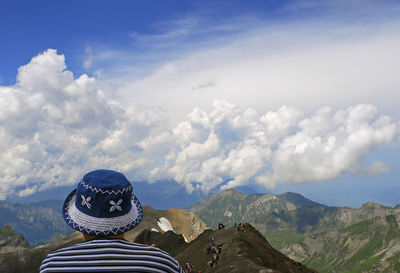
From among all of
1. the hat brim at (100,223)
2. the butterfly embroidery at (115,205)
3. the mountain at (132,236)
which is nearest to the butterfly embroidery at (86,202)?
the hat brim at (100,223)

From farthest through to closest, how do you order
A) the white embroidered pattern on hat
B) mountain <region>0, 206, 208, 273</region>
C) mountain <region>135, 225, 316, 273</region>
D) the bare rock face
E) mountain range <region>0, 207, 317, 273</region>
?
A: 1. the bare rock face
2. mountain <region>0, 206, 208, 273</region>
3. mountain range <region>0, 207, 317, 273</region>
4. mountain <region>135, 225, 316, 273</region>
5. the white embroidered pattern on hat

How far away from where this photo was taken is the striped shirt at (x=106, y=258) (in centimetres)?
485

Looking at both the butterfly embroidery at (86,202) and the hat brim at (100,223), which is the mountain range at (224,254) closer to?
the hat brim at (100,223)

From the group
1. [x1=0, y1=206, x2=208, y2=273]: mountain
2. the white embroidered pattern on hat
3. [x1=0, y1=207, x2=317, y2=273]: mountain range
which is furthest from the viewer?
[x1=0, y1=206, x2=208, y2=273]: mountain

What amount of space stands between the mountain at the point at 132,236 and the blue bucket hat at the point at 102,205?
88.1 m

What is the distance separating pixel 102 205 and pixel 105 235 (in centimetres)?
50

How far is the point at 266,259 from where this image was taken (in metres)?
37.4

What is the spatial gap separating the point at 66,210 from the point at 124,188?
4.59ft

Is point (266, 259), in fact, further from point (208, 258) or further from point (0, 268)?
point (0, 268)

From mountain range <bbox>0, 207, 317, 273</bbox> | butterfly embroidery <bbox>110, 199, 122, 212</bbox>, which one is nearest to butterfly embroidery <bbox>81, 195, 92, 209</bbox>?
butterfly embroidery <bbox>110, 199, 122, 212</bbox>

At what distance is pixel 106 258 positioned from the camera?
4883 millimetres

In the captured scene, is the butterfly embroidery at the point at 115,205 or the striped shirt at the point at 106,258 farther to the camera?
the butterfly embroidery at the point at 115,205

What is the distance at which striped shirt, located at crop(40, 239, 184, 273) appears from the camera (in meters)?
4.85

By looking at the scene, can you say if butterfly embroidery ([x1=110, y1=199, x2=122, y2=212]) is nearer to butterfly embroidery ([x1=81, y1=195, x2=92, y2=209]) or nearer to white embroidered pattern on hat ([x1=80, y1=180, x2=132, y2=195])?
white embroidered pattern on hat ([x1=80, y1=180, x2=132, y2=195])
